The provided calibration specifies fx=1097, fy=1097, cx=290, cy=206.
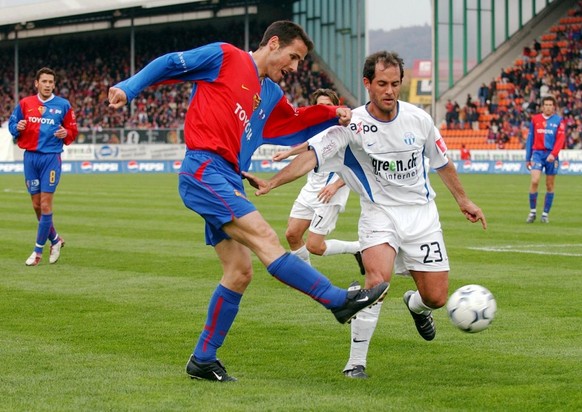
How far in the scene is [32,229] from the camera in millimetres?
18984

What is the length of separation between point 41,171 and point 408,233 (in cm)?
795

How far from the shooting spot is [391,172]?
7.20 metres

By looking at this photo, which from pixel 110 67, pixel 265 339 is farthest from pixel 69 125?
pixel 110 67

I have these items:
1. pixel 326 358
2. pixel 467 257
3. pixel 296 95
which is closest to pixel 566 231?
pixel 467 257

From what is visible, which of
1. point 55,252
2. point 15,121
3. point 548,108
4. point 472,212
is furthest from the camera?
point 548,108

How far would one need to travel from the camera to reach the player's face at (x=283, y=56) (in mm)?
6699

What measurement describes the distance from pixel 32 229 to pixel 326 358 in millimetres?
12587

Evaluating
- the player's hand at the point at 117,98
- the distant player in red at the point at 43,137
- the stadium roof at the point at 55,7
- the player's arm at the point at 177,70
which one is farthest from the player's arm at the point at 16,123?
the stadium roof at the point at 55,7

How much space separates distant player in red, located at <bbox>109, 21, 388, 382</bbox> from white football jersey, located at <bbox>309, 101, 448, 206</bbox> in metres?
0.24

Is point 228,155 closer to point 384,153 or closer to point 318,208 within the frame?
point 384,153

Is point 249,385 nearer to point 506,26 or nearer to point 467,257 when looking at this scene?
point 467,257

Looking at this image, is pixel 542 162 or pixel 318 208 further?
pixel 542 162

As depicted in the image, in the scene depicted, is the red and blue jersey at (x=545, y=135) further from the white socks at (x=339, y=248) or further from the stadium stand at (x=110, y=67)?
the stadium stand at (x=110, y=67)

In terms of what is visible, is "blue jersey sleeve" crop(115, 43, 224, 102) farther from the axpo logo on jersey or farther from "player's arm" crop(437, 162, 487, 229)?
"player's arm" crop(437, 162, 487, 229)
